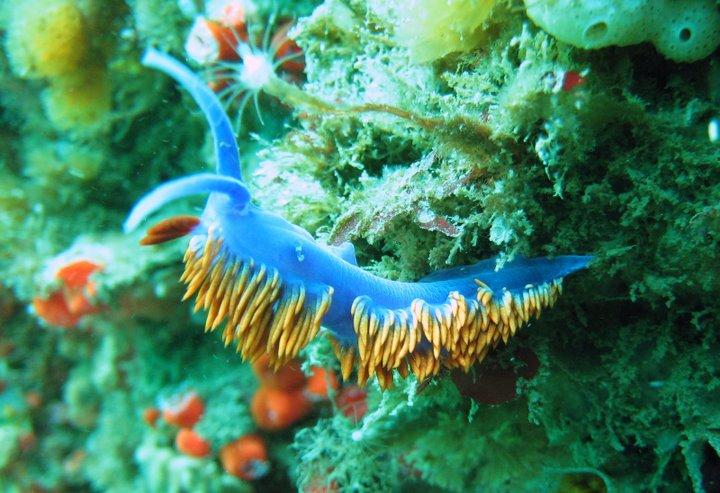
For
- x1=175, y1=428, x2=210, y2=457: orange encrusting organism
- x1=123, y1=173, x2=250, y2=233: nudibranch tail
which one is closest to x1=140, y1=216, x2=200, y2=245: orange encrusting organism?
x1=123, y1=173, x2=250, y2=233: nudibranch tail

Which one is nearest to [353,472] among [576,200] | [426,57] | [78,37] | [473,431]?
[473,431]

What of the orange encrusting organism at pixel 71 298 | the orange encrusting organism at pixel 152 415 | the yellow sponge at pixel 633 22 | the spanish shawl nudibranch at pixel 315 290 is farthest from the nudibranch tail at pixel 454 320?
the orange encrusting organism at pixel 152 415

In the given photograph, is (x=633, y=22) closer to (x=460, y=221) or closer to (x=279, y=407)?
(x=460, y=221)

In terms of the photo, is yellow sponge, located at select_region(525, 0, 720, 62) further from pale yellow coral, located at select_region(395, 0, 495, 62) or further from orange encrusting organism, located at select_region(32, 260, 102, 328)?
orange encrusting organism, located at select_region(32, 260, 102, 328)

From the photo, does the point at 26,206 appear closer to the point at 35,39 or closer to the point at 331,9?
the point at 35,39

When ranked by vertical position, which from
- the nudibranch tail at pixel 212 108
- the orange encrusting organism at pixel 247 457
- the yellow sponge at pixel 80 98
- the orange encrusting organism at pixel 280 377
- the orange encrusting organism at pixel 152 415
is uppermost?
the yellow sponge at pixel 80 98

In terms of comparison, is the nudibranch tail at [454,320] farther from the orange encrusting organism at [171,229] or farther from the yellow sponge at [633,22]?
the yellow sponge at [633,22]

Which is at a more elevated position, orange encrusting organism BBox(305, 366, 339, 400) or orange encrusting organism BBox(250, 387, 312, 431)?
orange encrusting organism BBox(305, 366, 339, 400)
